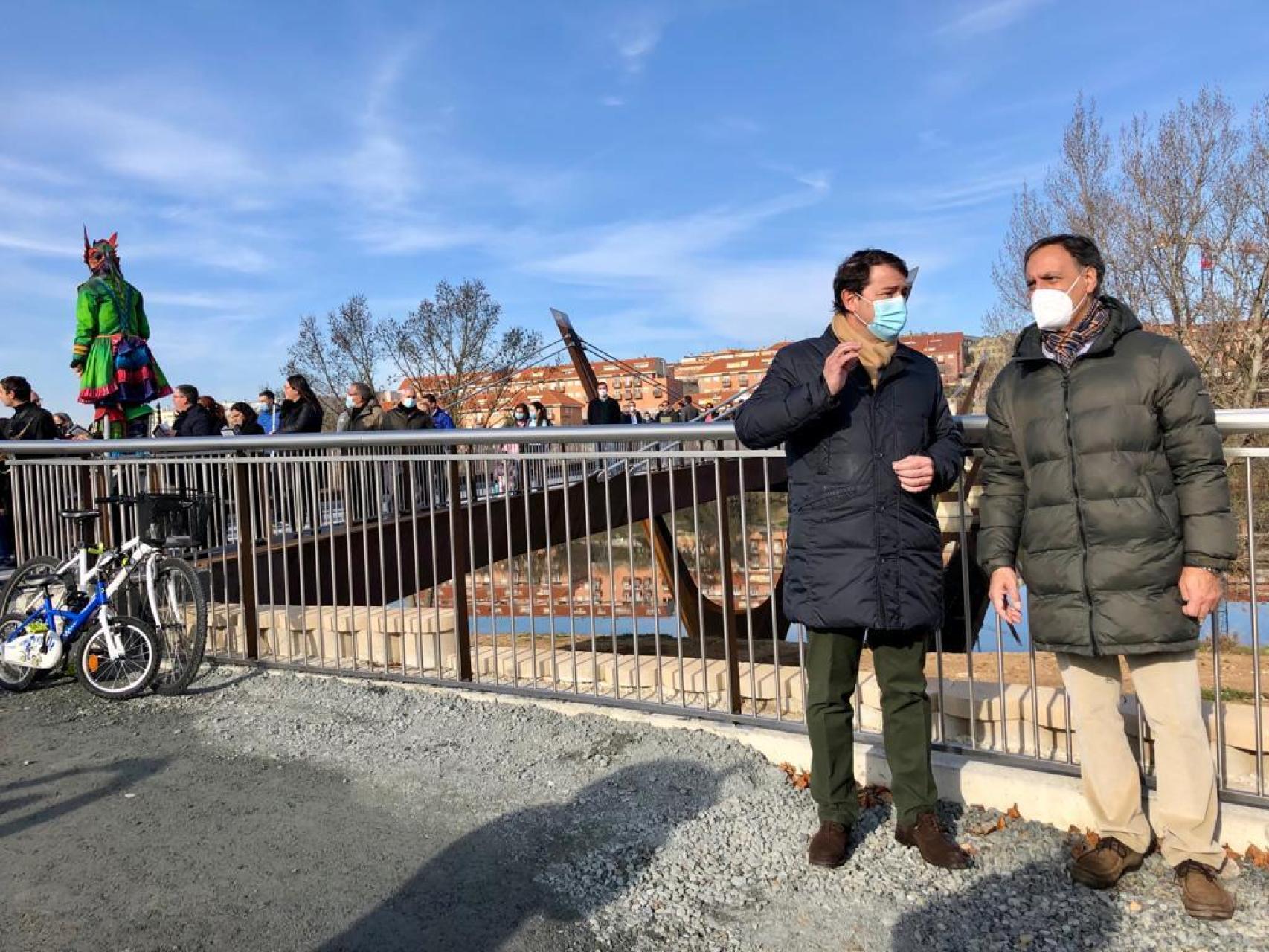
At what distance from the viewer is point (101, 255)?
702cm

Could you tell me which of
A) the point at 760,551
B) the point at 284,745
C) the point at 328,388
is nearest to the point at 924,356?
the point at 760,551

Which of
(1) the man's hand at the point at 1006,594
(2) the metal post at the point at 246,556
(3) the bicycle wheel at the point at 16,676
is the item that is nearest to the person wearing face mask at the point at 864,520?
(1) the man's hand at the point at 1006,594

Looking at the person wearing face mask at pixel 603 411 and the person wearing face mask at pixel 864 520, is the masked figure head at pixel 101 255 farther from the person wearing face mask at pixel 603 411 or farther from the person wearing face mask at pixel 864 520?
the person wearing face mask at pixel 603 411

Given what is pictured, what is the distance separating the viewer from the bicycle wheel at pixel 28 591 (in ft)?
17.2

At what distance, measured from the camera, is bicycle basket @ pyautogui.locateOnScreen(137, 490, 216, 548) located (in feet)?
16.8

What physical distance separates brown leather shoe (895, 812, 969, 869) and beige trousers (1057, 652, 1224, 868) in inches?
17.5

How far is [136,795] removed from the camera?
3598mm

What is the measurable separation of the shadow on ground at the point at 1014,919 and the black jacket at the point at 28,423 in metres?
8.02

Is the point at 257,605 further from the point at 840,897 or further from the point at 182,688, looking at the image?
the point at 840,897

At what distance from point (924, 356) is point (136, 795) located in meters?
3.29

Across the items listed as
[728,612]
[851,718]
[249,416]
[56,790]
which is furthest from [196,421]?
[851,718]

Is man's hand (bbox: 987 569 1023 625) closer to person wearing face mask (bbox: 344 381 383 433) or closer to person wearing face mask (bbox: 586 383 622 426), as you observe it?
person wearing face mask (bbox: 344 381 383 433)

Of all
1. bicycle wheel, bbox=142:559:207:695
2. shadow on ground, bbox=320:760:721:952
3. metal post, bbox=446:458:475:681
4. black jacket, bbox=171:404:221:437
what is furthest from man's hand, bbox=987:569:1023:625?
black jacket, bbox=171:404:221:437

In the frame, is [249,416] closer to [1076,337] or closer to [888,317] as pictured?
[888,317]
